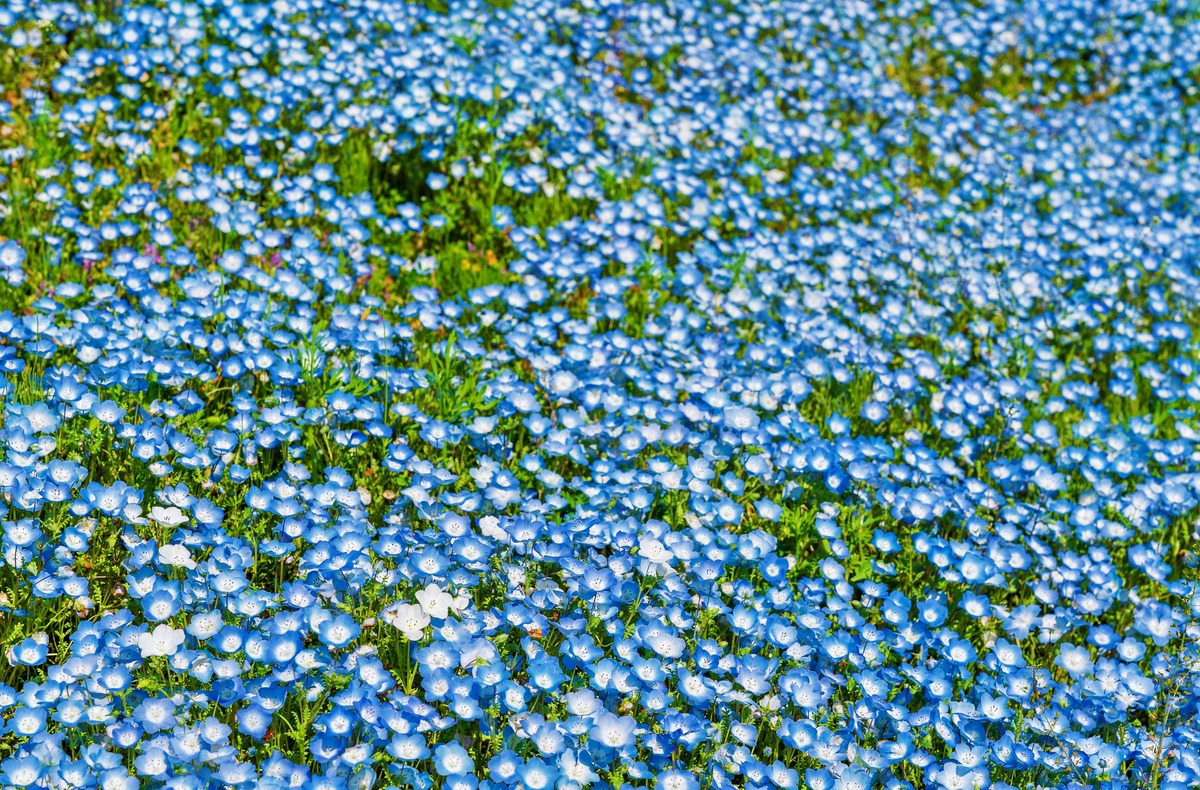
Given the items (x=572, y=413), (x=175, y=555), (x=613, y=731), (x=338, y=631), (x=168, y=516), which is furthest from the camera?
(x=572, y=413)

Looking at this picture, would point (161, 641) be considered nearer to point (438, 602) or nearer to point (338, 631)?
point (338, 631)

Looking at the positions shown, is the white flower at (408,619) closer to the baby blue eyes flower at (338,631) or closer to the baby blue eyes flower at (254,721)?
the baby blue eyes flower at (338,631)

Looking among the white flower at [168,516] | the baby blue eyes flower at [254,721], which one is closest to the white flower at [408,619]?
the baby blue eyes flower at [254,721]

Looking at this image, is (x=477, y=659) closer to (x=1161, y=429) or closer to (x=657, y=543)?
(x=657, y=543)

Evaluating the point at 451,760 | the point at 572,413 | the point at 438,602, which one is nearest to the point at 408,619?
the point at 438,602

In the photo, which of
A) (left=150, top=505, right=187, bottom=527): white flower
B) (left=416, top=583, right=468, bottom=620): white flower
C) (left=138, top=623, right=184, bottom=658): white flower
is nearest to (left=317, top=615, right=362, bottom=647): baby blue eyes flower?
(left=416, top=583, right=468, bottom=620): white flower
